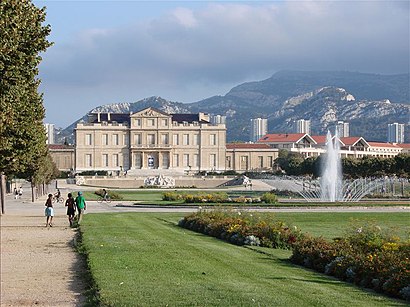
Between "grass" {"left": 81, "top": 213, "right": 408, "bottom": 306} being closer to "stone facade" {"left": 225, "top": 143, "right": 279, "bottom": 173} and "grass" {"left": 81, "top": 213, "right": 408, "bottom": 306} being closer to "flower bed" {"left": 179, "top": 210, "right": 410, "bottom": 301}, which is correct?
"flower bed" {"left": 179, "top": 210, "right": 410, "bottom": 301}

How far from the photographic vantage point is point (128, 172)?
111m

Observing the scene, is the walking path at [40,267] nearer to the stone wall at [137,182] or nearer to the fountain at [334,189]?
the fountain at [334,189]

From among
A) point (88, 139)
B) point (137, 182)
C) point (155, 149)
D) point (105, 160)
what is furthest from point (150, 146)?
point (137, 182)

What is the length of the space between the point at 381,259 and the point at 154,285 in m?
3.92

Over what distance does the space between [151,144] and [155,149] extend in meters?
1.37

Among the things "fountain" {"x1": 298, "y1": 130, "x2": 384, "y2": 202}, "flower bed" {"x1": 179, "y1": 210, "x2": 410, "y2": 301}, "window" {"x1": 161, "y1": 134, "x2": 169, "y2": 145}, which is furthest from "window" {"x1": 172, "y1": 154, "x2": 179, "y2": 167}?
"flower bed" {"x1": 179, "y1": 210, "x2": 410, "y2": 301}

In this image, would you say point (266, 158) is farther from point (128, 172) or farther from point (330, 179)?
point (330, 179)

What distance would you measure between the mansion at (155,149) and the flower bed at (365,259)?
102 metres

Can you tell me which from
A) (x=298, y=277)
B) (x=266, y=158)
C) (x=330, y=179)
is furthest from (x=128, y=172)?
(x=298, y=277)

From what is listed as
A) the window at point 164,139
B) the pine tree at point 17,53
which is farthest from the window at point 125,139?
the pine tree at point 17,53

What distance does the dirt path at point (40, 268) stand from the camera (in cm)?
1173

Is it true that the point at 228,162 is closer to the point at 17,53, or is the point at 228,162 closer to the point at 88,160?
the point at 88,160

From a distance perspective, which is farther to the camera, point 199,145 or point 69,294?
point 199,145

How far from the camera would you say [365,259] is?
517 inches
